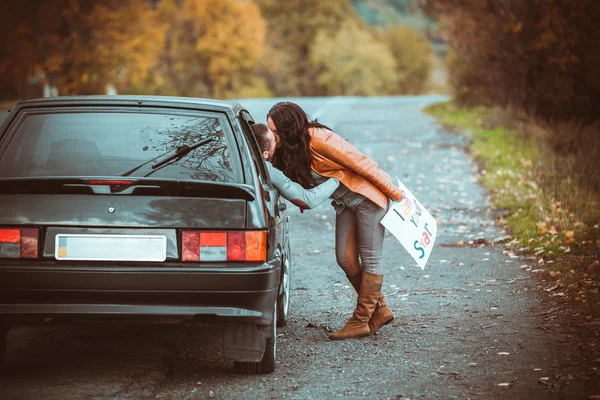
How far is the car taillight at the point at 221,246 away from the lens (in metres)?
4.77

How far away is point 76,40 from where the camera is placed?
35.3 m

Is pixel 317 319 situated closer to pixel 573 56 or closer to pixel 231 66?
pixel 573 56

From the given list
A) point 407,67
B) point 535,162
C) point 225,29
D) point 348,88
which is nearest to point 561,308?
point 535,162

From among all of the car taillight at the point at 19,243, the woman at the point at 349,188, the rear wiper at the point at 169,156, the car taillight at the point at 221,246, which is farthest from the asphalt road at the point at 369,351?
the rear wiper at the point at 169,156

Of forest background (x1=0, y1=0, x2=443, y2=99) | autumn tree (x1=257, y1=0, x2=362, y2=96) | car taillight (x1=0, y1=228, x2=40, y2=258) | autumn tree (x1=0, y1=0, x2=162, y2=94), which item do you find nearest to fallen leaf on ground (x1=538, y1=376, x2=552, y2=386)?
car taillight (x1=0, y1=228, x2=40, y2=258)

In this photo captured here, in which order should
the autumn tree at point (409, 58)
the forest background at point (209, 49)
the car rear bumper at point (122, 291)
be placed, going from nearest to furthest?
the car rear bumper at point (122, 291), the forest background at point (209, 49), the autumn tree at point (409, 58)

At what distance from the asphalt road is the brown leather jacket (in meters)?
1.02

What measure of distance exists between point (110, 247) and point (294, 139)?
1644mm

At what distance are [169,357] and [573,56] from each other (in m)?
15.4

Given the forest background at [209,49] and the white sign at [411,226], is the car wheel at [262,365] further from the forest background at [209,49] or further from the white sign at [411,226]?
the forest background at [209,49]

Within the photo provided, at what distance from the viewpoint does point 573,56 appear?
19.0 metres

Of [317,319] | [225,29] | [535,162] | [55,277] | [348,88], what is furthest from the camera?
[348,88]

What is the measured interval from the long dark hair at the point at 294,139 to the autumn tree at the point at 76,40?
2970 centimetres

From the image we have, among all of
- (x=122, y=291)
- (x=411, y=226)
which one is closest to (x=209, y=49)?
(x=411, y=226)
